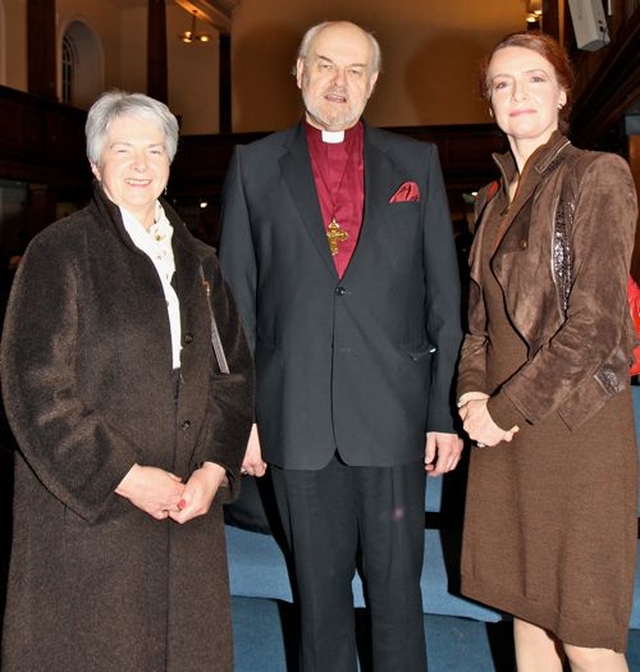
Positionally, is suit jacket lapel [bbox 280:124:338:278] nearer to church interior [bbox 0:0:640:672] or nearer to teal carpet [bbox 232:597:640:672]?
teal carpet [bbox 232:597:640:672]

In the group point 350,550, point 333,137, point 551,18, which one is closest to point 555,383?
point 350,550

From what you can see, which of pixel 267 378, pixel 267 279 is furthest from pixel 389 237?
pixel 267 378

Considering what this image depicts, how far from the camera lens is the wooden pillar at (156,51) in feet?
45.9

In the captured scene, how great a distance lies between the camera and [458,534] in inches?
122

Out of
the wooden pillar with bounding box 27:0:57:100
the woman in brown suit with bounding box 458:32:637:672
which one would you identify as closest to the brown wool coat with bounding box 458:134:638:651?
the woman in brown suit with bounding box 458:32:637:672

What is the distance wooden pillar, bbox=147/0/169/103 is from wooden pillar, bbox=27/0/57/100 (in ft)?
5.49

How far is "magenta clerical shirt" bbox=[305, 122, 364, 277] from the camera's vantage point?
229 centimetres

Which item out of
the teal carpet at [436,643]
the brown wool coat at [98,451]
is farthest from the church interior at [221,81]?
the brown wool coat at [98,451]

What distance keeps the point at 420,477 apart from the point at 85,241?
1072mm

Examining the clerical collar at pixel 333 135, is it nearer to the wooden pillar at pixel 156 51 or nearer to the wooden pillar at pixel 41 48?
the wooden pillar at pixel 41 48

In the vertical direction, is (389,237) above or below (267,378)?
above

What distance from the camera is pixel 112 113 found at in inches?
75.7

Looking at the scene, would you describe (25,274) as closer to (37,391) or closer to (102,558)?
(37,391)

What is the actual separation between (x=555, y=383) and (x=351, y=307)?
22.5 inches
